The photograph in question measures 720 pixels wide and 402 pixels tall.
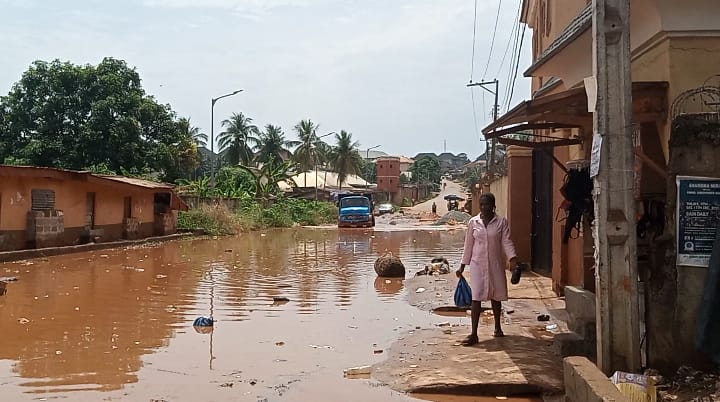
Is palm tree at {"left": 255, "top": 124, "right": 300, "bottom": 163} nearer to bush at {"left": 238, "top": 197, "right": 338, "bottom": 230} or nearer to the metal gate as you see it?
bush at {"left": 238, "top": 197, "right": 338, "bottom": 230}

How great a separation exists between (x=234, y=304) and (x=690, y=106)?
881 centimetres

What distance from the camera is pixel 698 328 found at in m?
5.70

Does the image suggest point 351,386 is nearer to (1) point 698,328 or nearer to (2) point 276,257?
(1) point 698,328

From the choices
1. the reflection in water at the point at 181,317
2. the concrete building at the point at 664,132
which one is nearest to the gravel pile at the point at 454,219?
the reflection in water at the point at 181,317

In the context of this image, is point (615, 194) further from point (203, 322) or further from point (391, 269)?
point (391, 269)

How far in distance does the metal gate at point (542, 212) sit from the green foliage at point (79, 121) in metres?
33.0

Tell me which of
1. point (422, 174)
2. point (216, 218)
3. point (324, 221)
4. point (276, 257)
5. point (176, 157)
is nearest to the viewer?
point (276, 257)

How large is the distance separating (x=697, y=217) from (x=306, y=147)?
7196 centimetres

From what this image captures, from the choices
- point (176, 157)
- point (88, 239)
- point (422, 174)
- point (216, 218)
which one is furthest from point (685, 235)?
point (422, 174)

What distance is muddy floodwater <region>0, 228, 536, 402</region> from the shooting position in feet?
23.1

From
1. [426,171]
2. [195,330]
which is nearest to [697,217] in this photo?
[195,330]

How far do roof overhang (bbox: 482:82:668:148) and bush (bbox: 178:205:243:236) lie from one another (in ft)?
92.7

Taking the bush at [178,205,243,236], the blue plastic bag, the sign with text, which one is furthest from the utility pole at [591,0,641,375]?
the bush at [178,205,243,236]

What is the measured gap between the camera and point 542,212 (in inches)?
598
